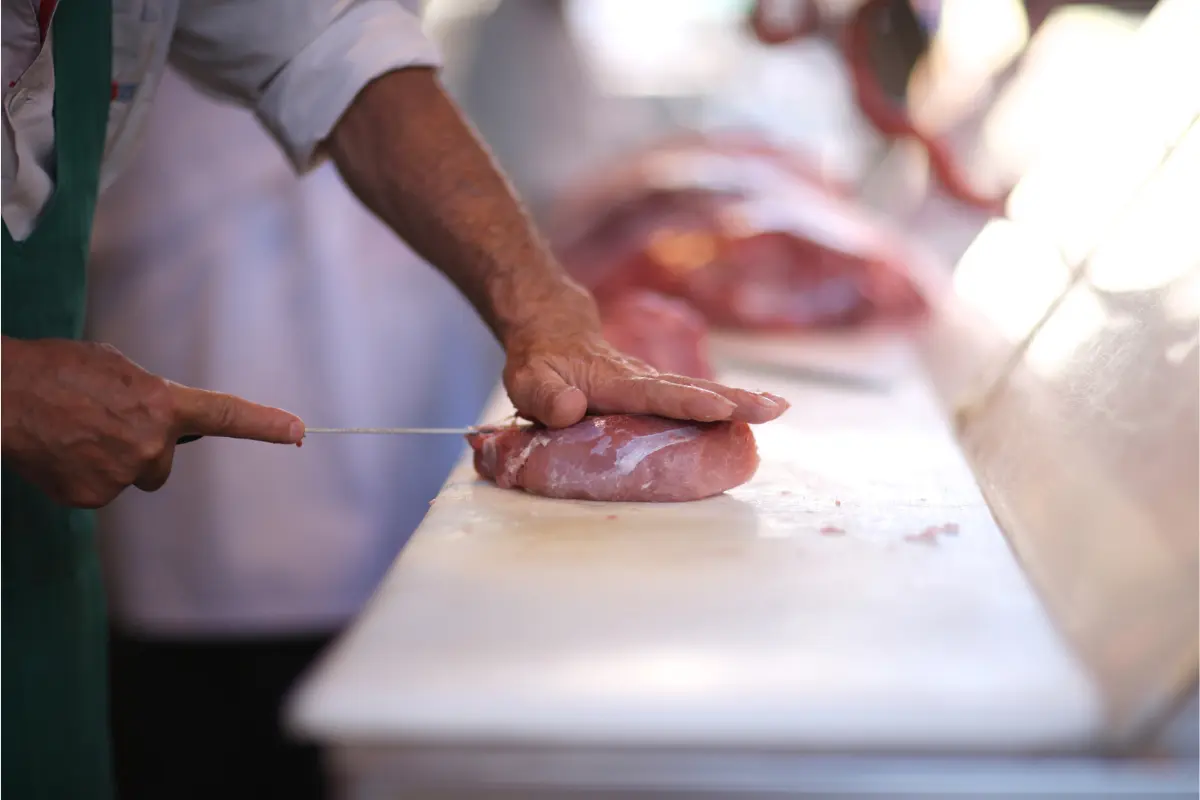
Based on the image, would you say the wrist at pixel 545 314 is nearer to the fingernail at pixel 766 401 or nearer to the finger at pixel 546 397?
the finger at pixel 546 397

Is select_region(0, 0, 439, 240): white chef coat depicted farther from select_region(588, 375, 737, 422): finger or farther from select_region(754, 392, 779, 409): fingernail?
select_region(754, 392, 779, 409): fingernail

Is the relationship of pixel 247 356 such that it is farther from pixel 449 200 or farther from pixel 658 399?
pixel 658 399

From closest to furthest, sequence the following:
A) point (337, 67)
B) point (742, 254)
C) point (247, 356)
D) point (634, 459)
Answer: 1. point (634, 459)
2. point (337, 67)
3. point (742, 254)
4. point (247, 356)

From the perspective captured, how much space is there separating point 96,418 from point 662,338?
2.97 ft

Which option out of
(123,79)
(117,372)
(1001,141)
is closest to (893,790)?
(117,372)

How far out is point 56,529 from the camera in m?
1.37

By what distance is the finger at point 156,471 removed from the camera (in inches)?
39.7

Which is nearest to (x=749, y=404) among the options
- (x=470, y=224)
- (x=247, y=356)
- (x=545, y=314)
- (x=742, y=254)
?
(x=545, y=314)

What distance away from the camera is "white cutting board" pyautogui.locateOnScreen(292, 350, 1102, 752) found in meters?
0.72

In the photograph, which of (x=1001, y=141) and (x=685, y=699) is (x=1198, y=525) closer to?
(x=685, y=699)

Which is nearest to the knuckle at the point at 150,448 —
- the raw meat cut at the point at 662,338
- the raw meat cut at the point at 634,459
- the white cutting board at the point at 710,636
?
the white cutting board at the point at 710,636

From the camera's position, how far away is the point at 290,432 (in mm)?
1024

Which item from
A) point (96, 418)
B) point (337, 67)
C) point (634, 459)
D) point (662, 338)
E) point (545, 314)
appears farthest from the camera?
point (662, 338)

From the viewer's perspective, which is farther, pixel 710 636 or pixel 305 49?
pixel 305 49
